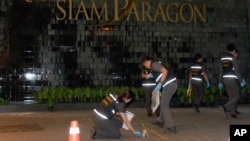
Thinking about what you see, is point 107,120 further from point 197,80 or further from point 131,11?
point 131,11

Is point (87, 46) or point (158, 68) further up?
point (87, 46)

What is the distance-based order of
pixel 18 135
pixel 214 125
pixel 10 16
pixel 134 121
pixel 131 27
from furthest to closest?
pixel 131 27 < pixel 10 16 < pixel 134 121 < pixel 214 125 < pixel 18 135

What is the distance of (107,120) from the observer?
333 inches

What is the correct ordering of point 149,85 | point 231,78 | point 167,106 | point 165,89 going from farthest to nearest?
point 149,85 → point 231,78 → point 165,89 → point 167,106

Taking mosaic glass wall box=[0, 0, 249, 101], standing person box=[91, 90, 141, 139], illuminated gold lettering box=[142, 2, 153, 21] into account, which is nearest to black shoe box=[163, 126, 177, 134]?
standing person box=[91, 90, 141, 139]

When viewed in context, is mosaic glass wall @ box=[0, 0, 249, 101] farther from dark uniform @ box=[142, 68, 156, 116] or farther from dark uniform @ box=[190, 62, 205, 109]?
dark uniform @ box=[142, 68, 156, 116]

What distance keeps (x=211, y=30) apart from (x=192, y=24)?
924 mm

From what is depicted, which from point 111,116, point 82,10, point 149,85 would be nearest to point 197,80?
point 149,85

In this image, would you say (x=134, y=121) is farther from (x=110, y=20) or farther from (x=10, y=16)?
(x=10, y=16)

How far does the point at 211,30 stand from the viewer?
17.3 metres

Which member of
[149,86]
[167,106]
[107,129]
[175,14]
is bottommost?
[107,129]

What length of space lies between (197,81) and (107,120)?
5998mm

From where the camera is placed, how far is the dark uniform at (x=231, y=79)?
11672mm

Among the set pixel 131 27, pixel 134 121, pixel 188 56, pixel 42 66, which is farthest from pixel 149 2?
pixel 134 121
